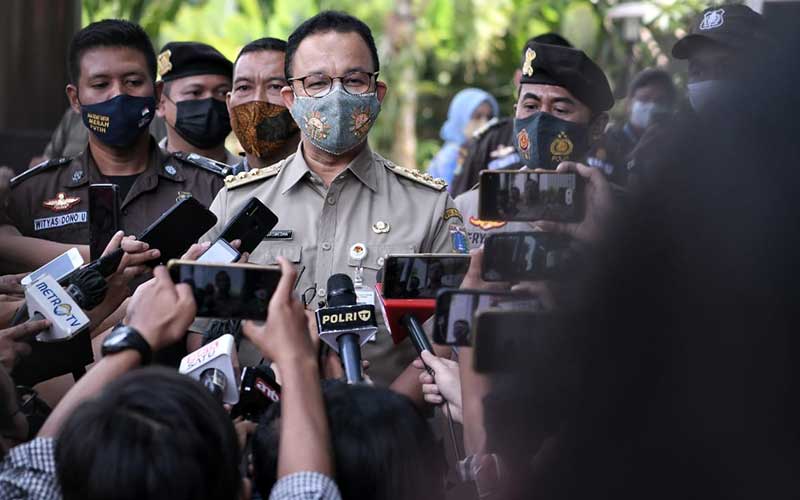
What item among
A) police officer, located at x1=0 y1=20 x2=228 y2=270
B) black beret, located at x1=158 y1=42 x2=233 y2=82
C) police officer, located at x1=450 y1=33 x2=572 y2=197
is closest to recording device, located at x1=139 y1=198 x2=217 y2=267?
police officer, located at x1=0 y1=20 x2=228 y2=270

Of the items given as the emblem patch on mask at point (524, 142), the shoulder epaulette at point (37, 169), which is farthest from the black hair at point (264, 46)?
the emblem patch on mask at point (524, 142)

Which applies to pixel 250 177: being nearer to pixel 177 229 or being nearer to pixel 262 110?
pixel 177 229

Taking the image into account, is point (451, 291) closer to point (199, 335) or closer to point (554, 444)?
point (554, 444)

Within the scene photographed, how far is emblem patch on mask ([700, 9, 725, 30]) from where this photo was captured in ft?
14.1

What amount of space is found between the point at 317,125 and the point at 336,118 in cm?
8

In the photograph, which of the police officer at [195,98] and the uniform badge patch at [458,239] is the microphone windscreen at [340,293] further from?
the police officer at [195,98]

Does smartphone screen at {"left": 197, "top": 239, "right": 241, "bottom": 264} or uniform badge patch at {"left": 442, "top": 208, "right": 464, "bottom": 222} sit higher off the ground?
uniform badge patch at {"left": 442, "top": 208, "right": 464, "bottom": 222}

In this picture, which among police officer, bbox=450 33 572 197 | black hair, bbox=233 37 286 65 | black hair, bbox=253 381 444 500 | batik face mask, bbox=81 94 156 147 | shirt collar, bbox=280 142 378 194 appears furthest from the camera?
police officer, bbox=450 33 572 197

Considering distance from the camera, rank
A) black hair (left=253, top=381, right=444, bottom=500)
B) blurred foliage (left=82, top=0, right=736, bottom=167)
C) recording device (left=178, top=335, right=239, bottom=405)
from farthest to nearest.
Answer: blurred foliage (left=82, top=0, right=736, bottom=167) < recording device (left=178, top=335, right=239, bottom=405) < black hair (left=253, top=381, right=444, bottom=500)

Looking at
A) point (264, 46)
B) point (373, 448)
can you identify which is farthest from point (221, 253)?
point (264, 46)

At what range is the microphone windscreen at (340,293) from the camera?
285 cm

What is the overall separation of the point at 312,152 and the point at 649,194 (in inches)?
98.2

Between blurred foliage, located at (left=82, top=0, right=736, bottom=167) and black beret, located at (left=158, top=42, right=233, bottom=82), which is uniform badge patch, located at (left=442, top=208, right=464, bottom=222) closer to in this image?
black beret, located at (left=158, top=42, right=233, bottom=82)

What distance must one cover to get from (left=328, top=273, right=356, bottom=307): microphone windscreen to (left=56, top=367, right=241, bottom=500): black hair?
814 mm
